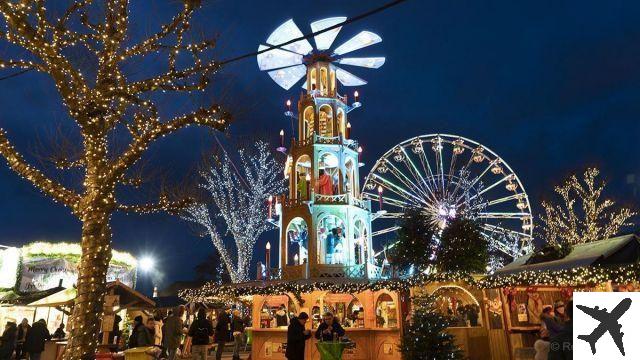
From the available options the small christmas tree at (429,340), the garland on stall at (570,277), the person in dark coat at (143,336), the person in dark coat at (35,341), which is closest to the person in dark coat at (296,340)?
the small christmas tree at (429,340)

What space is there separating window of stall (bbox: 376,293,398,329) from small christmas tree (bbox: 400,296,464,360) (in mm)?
5777

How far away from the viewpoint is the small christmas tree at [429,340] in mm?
11156

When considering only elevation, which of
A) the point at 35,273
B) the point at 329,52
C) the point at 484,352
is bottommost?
the point at 484,352

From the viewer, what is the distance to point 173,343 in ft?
40.5

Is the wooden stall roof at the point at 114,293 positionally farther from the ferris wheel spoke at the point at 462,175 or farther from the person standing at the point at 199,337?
the ferris wheel spoke at the point at 462,175

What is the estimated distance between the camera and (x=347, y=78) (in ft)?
92.4

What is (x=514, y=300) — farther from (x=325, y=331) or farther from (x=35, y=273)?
(x=35, y=273)

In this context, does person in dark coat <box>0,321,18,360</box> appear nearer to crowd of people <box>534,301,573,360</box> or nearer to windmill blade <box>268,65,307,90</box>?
crowd of people <box>534,301,573,360</box>

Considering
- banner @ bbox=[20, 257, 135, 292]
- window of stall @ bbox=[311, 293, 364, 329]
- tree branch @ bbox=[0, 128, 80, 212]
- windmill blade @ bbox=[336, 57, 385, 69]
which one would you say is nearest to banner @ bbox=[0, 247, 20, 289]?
banner @ bbox=[20, 257, 135, 292]

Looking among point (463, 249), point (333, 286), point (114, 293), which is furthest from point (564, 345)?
point (114, 293)

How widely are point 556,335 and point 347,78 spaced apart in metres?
Result: 24.4

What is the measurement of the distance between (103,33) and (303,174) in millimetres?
17831

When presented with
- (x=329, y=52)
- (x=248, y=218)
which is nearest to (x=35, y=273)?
(x=248, y=218)

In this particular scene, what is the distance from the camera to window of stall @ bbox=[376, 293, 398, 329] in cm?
1756
